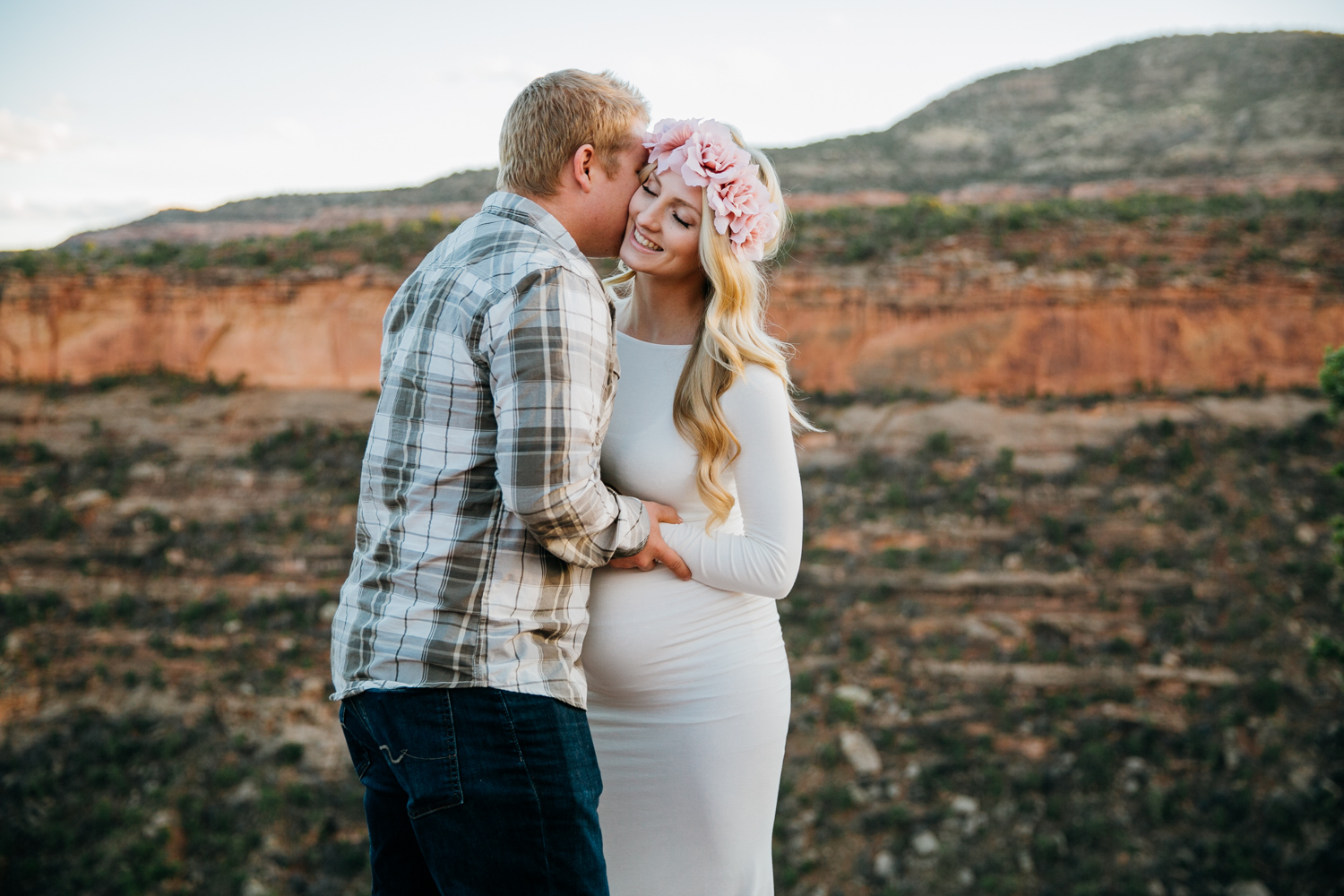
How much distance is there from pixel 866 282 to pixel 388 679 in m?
11.8

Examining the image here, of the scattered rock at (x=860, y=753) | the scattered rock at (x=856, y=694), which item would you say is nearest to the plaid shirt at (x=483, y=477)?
the scattered rock at (x=860, y=753)

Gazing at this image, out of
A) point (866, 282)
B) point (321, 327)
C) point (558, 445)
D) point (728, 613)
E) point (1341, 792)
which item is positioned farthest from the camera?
point (321, 327)

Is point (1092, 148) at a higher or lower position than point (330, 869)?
higher

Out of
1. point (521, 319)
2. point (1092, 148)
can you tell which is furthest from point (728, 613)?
point (1092, 148)

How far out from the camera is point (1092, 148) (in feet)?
81.8

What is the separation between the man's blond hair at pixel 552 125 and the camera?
191 cm

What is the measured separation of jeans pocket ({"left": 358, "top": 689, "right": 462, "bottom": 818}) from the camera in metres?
1.63

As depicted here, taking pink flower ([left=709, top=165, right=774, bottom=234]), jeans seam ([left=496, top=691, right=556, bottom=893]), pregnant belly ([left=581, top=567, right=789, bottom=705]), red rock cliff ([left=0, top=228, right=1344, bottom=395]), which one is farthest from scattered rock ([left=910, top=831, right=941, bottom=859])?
pink flower ([left=709, top=165, right=774, bottom=234])

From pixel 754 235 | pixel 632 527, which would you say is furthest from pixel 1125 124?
pixel 632 527

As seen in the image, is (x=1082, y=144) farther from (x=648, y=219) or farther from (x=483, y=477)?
(x=483, y=477)

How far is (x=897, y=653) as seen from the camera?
29.1ft

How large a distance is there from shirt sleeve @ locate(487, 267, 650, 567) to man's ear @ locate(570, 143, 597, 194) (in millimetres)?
405

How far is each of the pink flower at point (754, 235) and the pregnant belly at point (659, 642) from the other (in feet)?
2.80

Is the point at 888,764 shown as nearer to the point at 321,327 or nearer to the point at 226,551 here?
the point at 226,551
